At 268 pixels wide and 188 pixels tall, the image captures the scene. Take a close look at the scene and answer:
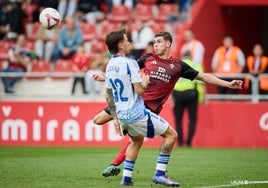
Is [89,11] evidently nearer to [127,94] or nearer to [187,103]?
[187,103]

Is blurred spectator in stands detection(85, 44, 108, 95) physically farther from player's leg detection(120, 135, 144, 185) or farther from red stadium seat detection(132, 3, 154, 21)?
player's leg detection(120, 135, 144, 185)

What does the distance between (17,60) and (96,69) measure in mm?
2346

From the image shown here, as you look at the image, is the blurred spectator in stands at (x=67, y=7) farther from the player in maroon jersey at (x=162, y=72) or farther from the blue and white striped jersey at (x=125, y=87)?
the blue and white striped jersey at (x=125, y=87)

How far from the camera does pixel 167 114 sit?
21.6m

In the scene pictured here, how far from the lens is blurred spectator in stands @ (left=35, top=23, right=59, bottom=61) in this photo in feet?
81.9

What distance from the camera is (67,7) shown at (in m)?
26.4

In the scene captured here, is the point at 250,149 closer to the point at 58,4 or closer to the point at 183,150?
the point at 183,150

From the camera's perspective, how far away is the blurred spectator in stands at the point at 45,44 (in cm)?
2497

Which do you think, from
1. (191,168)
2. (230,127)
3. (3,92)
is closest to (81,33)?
(3,92)

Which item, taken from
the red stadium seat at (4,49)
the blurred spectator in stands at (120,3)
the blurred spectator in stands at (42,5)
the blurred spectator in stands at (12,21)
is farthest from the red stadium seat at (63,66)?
the blurred spectator in stands at (120,3)

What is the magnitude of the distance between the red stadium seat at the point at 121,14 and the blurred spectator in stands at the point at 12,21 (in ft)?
9.31

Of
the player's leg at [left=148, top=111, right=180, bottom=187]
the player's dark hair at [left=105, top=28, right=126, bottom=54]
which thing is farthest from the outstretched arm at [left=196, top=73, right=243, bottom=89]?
the player's dark hair at [left=105, top=28, right=126, bottom=54]

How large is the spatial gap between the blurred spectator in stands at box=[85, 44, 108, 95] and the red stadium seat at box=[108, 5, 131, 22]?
73.8 inches

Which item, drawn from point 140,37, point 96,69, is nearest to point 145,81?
point 96,69
